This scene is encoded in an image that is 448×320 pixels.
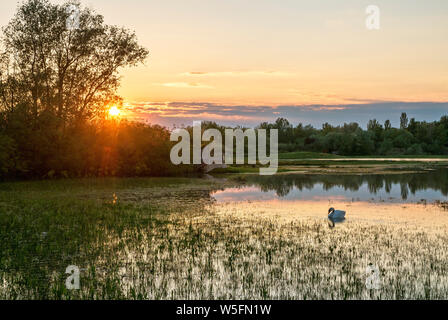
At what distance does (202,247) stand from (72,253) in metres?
3.66

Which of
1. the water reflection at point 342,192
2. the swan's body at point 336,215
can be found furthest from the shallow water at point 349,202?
the swan's body at point 336,215

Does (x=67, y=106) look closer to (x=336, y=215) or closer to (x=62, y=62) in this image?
(x=62, y=62)

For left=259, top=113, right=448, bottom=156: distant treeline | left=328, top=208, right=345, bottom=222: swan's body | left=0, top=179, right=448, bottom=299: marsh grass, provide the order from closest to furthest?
left=0, top=179, right=448, bottom=299: marsh grass, left=328, top=208, right=345, bottom=222: swan's body, left=259, top=113, right=448, bottom=156: distant treeline

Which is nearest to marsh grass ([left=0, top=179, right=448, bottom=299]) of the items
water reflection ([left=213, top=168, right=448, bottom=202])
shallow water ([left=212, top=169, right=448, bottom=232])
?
shallow water ([left=212, top=169, right=448, bottom=232])

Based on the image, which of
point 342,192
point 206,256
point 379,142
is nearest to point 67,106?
point 342,192

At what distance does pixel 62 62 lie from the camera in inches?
1623

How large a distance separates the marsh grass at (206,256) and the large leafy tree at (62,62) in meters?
21.6

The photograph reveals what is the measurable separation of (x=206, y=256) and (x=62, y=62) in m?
33.4

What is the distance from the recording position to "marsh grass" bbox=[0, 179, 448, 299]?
983cm

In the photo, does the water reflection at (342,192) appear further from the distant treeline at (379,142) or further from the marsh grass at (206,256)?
the distant treeline at (379,142)

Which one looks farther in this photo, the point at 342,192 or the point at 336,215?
the point at 342,192

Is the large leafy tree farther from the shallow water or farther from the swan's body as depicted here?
the swan's body

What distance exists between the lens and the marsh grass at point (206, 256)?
387 inches

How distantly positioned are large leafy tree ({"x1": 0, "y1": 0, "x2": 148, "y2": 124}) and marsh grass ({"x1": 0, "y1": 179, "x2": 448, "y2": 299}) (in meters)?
21.6
